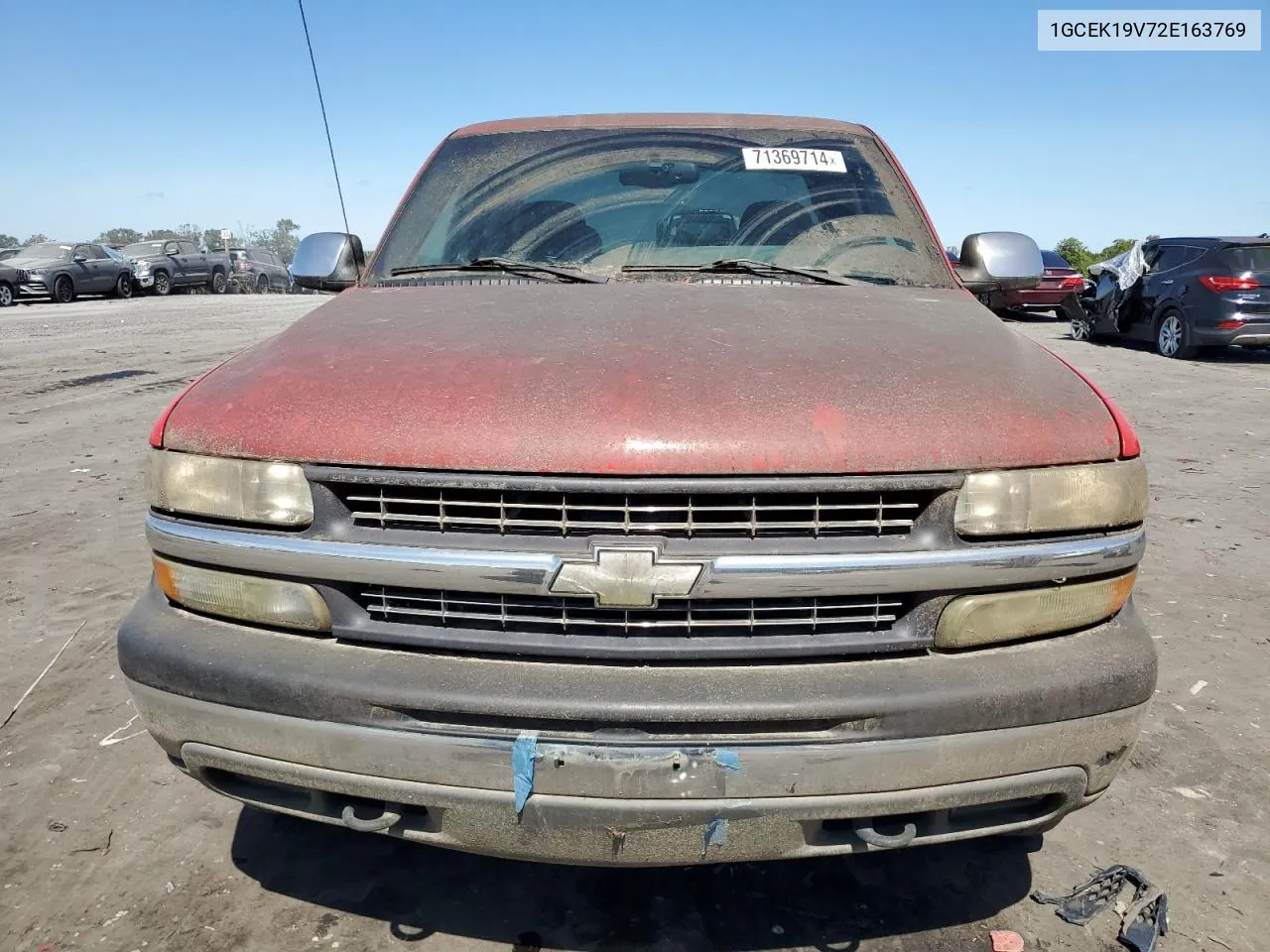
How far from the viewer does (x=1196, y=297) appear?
13.1 meters

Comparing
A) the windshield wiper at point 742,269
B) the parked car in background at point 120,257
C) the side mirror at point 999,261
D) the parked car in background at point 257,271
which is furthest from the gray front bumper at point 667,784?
the parked car in background at point 257,271

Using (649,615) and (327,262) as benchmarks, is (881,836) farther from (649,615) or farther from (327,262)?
(327,262)

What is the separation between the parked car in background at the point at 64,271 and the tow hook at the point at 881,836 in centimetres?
2785

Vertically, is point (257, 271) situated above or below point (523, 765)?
below

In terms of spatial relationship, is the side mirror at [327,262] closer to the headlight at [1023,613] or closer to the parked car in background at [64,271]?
the headlight at [1023,613]

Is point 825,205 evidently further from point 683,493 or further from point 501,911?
point 501,911

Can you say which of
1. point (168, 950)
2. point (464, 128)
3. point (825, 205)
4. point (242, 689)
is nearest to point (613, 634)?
point (242, 689)

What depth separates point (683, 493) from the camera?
1.87 metres


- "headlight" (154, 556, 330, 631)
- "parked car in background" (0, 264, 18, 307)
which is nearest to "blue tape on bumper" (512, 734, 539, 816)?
"headlight" (154, 556, 330, 631)

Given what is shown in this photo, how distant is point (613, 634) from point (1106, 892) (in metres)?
1.52

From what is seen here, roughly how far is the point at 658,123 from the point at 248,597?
2.40 meters

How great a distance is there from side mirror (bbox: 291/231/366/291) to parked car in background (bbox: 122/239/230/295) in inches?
1128

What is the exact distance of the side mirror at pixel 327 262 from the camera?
11.5 ft

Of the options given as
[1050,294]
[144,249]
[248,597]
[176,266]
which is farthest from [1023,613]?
[144,249]
